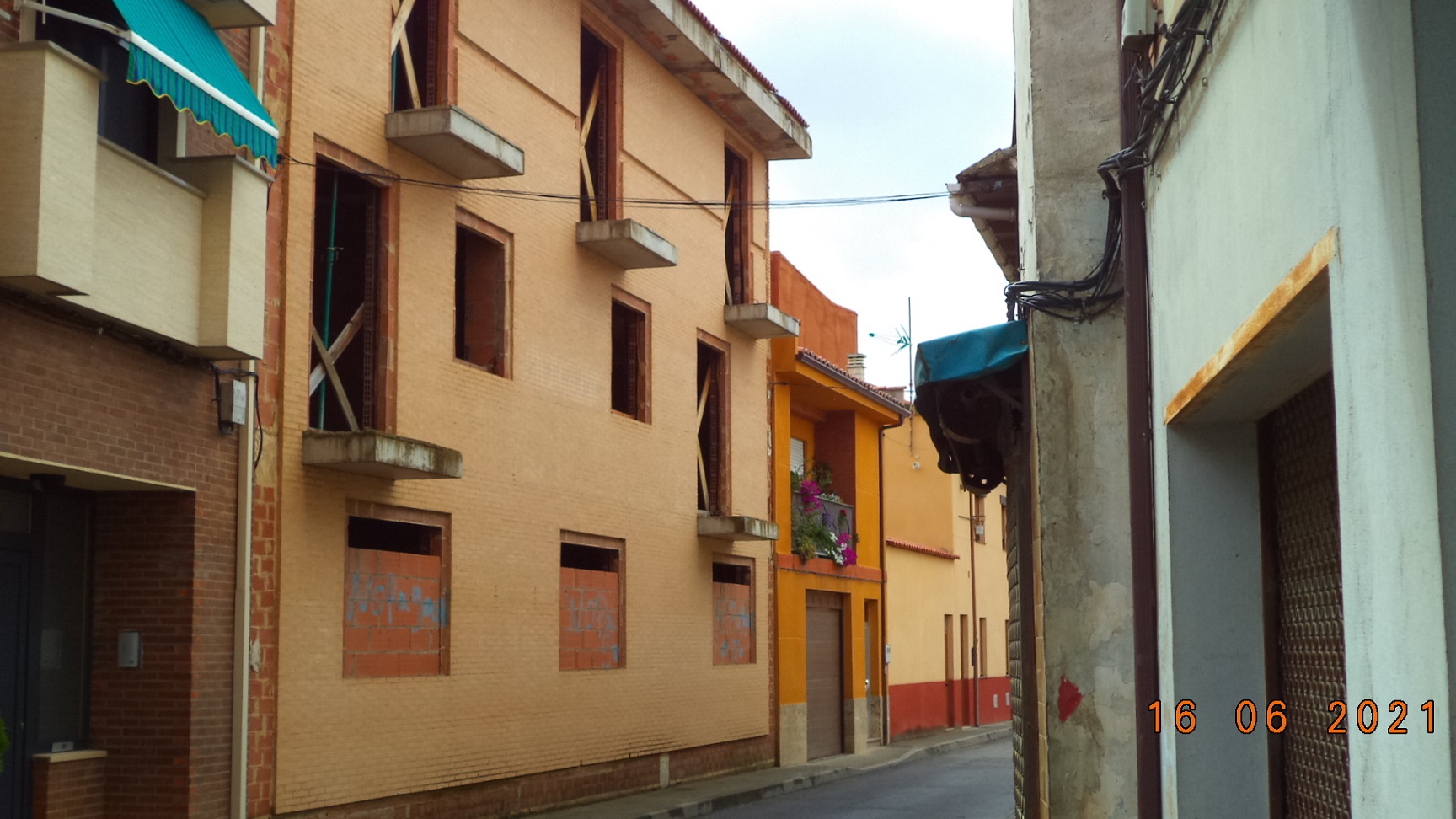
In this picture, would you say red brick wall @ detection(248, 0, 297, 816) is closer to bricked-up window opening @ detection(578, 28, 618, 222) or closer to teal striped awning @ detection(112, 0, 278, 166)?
teal striped awning @ detection(112, 0, 278, 166)

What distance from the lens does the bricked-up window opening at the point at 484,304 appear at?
16.7 metres

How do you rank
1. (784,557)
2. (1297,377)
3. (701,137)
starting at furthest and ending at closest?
(784,557)
(701,137)
(1297,377)

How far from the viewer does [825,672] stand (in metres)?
27.4

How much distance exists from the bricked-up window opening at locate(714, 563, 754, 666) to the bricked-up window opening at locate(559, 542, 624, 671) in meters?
3.25

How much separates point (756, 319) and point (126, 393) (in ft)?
43.2

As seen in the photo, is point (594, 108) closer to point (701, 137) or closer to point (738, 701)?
point (701, 137)

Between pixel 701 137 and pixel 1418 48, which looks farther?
pixel 701 137

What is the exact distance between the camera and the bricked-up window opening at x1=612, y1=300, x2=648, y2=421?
20.3m

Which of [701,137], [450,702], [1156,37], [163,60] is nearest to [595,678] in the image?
[450,702]

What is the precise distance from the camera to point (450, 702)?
15359 mm

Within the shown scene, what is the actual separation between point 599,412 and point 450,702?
15.5 feet

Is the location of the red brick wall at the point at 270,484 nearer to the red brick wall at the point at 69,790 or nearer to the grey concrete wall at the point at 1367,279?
the red brick wall at the point at 69,790

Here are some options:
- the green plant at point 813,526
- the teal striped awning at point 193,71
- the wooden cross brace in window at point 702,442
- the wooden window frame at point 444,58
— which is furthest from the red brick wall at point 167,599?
the green plant at point 813,526
